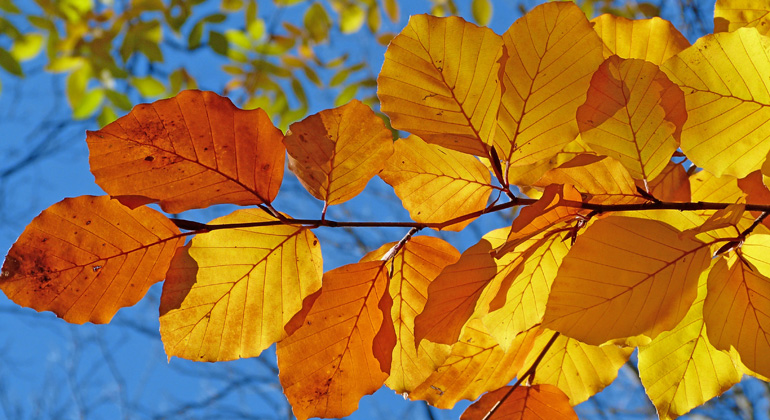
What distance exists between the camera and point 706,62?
14.4 inches

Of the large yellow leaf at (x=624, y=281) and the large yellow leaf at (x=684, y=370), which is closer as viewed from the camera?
the large yellow leaf at (x=624, y=281)

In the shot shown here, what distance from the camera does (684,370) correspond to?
47 cm

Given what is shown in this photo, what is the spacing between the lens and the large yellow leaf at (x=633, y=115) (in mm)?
367

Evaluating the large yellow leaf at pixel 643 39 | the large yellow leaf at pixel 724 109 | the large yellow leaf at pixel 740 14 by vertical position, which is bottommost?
the large yellow leaf at pixel 724 109

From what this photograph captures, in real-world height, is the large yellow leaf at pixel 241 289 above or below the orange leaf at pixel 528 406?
above

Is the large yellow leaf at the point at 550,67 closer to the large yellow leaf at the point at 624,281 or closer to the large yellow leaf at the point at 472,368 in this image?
the large yellow leaf at the point at 624,281

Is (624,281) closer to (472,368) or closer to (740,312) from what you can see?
(740,312)

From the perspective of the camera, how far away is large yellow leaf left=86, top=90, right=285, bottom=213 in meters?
0.38

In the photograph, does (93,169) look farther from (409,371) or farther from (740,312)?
(740,312)

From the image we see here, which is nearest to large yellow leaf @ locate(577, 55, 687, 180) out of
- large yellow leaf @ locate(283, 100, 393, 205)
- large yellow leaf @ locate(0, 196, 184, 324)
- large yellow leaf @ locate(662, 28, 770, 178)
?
large yellow leaf @ locate(662, 28, 770, 178)

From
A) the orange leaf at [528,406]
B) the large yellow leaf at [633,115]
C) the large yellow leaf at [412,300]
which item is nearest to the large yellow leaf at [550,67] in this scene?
the large yellow leaf at [633,115]

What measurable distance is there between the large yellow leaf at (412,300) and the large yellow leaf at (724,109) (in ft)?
0.59

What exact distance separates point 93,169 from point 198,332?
0.13 m

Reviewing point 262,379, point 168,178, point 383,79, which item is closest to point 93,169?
point 168,178
